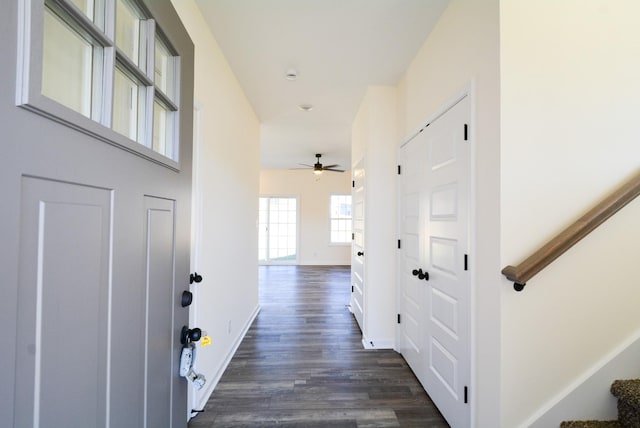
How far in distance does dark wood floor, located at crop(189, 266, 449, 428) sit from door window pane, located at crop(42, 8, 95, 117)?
2.00 meters

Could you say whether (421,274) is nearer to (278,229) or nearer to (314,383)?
(314,383)

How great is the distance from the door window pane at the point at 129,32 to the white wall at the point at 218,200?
0.93 meters

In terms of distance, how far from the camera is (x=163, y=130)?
3.26 ft

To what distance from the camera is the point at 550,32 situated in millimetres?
1337

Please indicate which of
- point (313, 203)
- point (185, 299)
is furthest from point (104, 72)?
point (313, 203)

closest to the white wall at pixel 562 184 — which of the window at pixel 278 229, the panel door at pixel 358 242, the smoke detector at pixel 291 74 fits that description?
the smoke detector at pixel 291 74

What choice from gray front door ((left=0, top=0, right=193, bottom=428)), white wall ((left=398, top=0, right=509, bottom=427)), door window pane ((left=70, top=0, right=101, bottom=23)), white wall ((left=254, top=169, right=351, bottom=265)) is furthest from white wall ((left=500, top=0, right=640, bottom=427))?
white wall ((left=254, top=169, right=351, bottom=265))

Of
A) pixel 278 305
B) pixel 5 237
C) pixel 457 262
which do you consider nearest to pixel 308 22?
pixel 457 262

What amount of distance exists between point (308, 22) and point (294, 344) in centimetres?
289

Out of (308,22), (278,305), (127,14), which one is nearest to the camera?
(127,14)

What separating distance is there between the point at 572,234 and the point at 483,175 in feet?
1.47

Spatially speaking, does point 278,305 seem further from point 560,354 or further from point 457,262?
point 560,354

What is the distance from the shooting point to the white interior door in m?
1.64

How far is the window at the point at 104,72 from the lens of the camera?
1.62ft
